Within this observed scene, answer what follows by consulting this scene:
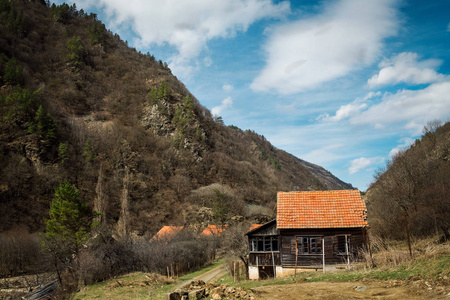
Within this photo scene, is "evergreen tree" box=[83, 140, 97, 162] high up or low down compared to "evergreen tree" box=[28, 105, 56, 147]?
down

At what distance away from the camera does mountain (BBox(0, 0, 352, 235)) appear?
51375 millimetres

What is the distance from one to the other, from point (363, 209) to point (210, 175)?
52286mm

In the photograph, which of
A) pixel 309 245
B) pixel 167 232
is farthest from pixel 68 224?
pixel 309 245

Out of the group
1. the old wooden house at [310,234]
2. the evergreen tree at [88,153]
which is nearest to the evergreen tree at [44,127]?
the evergreen tree at [88,153]

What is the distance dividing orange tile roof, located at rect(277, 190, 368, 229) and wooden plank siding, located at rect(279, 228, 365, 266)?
0.57 m

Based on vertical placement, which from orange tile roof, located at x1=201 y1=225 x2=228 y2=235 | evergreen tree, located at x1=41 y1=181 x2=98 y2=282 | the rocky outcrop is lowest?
the rocky outcrop

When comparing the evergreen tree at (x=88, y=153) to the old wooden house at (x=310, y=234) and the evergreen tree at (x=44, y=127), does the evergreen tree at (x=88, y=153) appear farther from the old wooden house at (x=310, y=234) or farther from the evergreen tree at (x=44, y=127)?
the old wooden house at (x=310, y=234)

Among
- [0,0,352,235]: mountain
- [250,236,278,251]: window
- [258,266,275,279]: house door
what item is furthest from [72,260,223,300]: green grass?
[0,0,352,235]: mountain

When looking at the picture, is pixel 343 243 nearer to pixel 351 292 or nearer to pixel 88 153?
pixel 351 292

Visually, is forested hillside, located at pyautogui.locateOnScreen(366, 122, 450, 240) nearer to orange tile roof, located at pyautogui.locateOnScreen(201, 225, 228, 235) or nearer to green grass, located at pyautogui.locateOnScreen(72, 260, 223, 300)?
green grass, located at pyautogui.locateOnScreen(72, 260, 223, 300)

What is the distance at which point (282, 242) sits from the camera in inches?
947

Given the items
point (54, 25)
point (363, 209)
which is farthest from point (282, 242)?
point (54, 25)

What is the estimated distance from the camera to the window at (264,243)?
84.3 feet

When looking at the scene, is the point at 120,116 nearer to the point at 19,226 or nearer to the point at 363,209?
the point at 19,226
